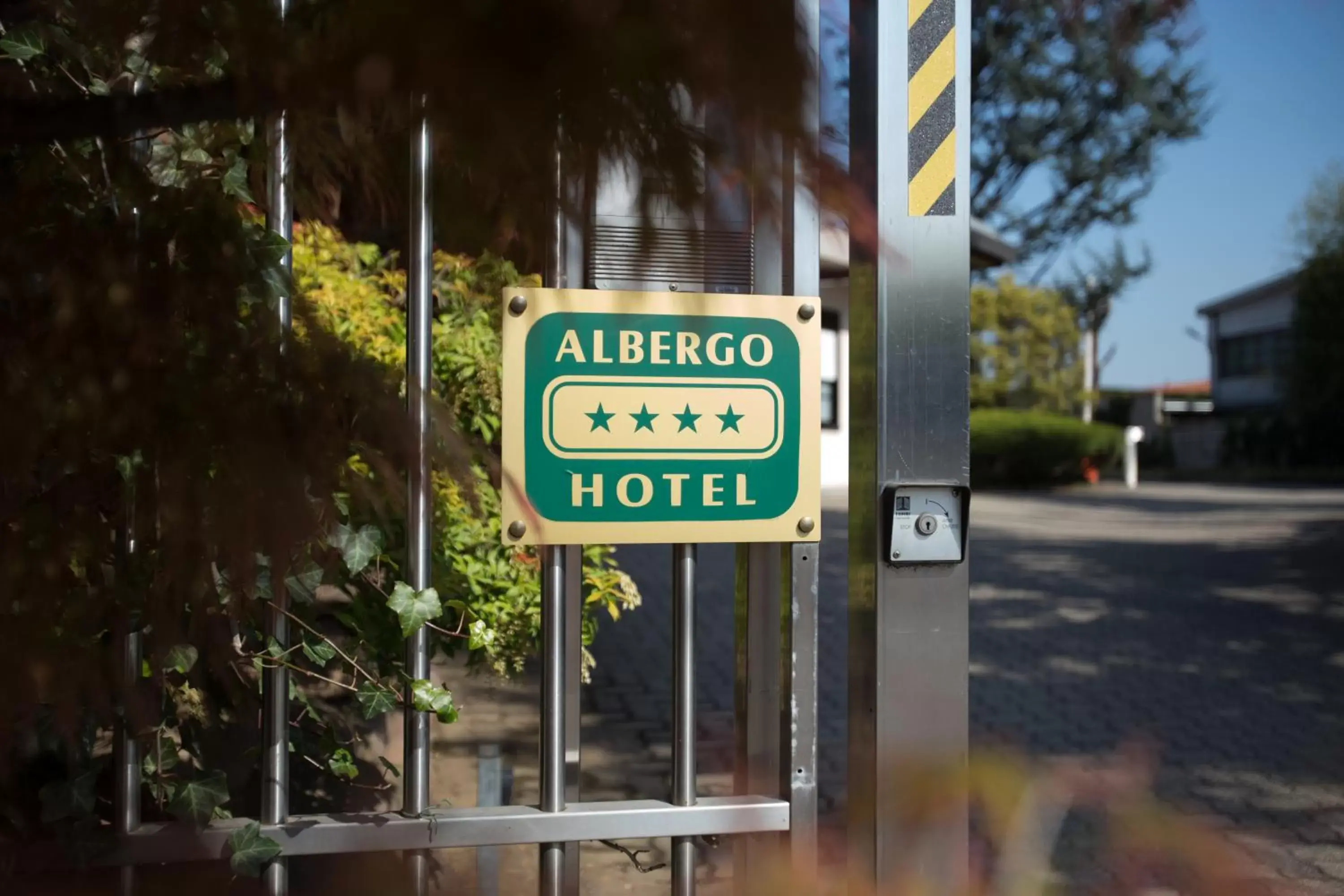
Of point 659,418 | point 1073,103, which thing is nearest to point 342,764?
point 659,418

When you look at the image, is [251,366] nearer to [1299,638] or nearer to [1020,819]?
[1020,819]

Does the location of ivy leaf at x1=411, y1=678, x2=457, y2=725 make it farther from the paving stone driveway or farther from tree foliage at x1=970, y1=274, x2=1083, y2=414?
tree foliage at x1=970, y1=274, x2=1083, y2=414

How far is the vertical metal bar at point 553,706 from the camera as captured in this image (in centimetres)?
259

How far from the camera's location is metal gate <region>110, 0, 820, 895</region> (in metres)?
2.41

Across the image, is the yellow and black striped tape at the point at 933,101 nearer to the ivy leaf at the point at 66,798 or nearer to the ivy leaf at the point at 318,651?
the ivy leaf at the point at 318,651

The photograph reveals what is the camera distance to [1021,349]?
1262 inches

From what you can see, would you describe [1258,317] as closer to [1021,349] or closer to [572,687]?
[1021,349]

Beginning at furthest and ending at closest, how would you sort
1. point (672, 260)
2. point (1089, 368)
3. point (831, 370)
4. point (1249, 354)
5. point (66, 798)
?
point (1249, 354)
point (1089, 368)
point (831, 370)
point (66, 798)
point (672, 260)

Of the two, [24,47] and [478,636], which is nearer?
[24,47]

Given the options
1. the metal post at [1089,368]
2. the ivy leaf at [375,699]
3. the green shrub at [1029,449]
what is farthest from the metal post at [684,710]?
the metal post at [1089,368]

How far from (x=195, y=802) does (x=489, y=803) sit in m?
1.54

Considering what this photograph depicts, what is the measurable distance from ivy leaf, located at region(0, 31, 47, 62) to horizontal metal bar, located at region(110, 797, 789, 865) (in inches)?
55.0

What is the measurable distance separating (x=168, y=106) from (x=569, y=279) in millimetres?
1117

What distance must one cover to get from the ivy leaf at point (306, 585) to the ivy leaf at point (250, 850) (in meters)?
0.44
